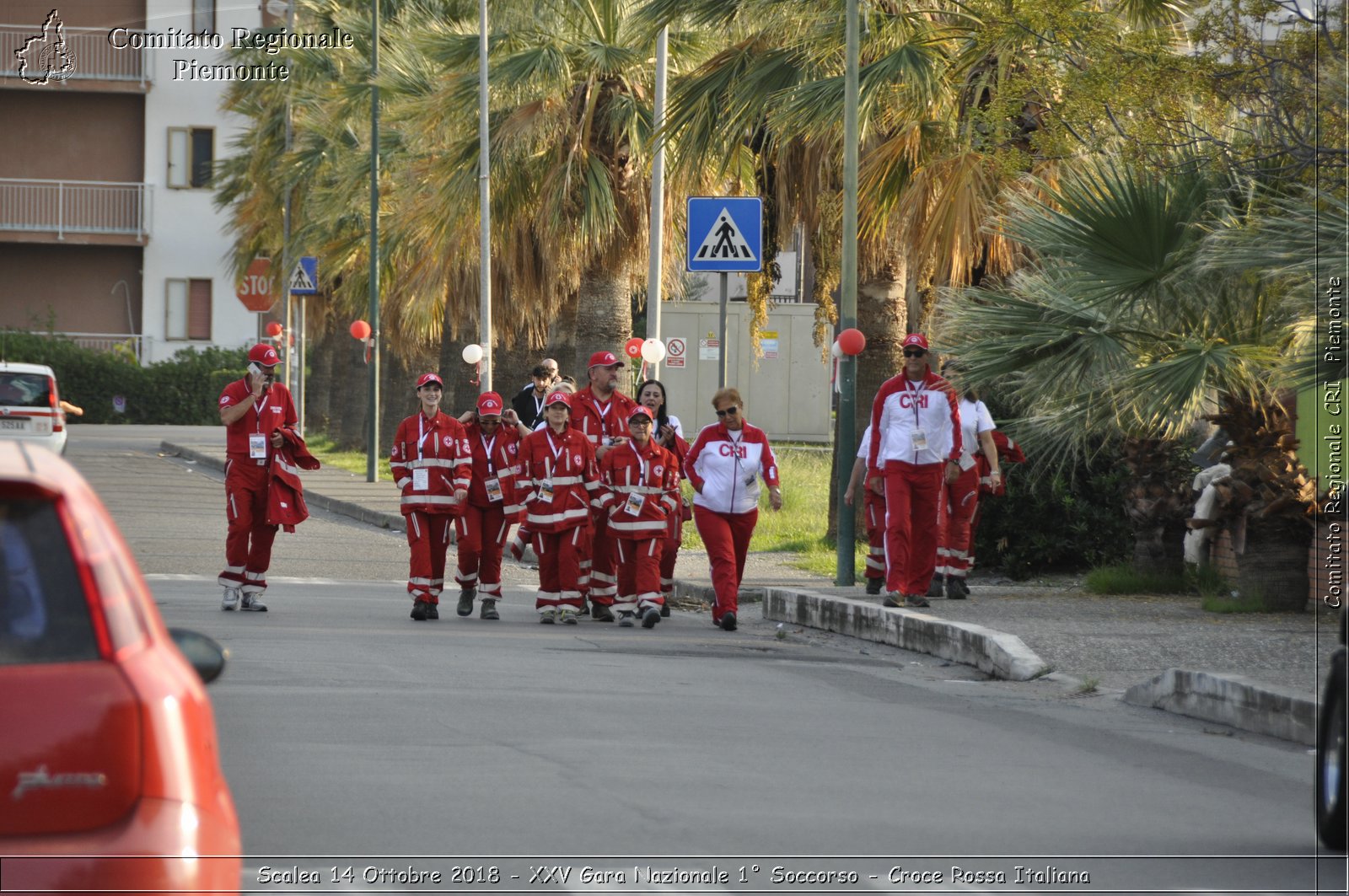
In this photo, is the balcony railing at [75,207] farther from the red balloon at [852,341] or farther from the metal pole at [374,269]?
the red balloon at [852,341]

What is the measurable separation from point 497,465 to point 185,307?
4917cm

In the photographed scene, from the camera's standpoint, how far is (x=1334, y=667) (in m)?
6.32

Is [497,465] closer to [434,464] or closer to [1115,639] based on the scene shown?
[434,464]

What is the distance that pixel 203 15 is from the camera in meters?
62.2

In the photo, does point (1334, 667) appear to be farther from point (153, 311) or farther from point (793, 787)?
point (153, 311)

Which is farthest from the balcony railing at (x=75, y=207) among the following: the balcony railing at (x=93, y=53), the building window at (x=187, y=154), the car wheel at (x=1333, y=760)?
the car wheel at (x=1333, y=760)

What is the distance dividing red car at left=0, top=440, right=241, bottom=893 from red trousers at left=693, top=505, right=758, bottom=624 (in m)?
11.2

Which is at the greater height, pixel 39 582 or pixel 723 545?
pixel 39 582

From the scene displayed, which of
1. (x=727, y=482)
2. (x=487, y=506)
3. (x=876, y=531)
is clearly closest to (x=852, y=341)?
(x=876, y=531)

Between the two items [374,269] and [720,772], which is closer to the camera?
[720,772]

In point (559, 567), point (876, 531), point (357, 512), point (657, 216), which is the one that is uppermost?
point (657, 216)

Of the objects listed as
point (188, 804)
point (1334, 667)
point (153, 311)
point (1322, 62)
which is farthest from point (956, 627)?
point (153, 311)

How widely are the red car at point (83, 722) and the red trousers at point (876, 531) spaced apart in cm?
1218

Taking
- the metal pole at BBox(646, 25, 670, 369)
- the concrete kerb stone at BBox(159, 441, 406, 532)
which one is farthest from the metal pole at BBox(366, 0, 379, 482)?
the metal pole at BBox(646, 25, 670, 369)
